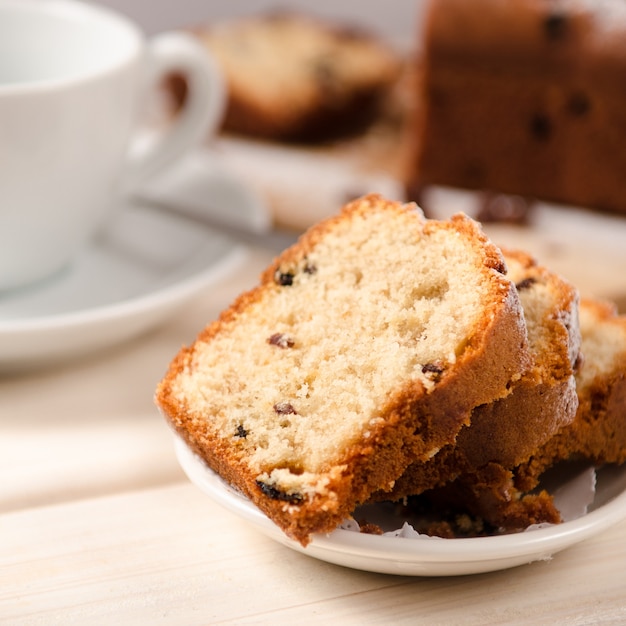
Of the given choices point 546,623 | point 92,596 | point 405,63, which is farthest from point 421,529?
point 405,63

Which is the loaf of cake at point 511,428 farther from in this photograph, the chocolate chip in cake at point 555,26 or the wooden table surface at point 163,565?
the chocolate chip in cake at point 555,26

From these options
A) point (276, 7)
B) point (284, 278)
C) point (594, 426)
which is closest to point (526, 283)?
point (594, 426)

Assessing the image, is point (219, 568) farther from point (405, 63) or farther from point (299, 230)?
point (405, 63)

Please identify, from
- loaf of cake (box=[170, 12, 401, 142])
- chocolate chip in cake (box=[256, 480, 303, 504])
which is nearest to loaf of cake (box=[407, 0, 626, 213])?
loaf of cake (box=[170, 12, 401, 142])

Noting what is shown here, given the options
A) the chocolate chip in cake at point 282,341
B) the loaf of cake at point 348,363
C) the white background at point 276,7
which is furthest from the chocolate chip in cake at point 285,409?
the white background at point 276,7

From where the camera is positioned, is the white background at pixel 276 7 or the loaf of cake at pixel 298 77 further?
the white background at pixel 276 7
